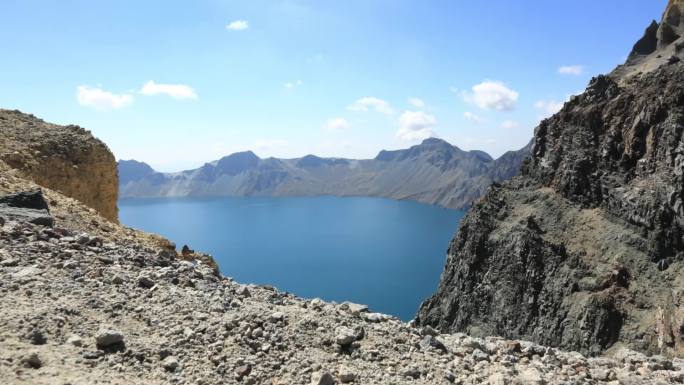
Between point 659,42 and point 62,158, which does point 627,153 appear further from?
point 62,158

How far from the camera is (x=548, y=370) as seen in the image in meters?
7.44

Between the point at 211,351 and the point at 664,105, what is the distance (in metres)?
72.9

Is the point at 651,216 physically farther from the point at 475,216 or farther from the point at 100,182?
the point at 100,182

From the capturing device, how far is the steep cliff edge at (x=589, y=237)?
178 feet

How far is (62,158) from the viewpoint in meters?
21.8

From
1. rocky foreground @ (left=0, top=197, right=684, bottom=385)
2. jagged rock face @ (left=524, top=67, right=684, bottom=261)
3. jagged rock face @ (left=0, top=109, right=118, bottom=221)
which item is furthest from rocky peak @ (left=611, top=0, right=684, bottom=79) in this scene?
rocky foreground @ (left=0, top=197, right=684, bottom=385)

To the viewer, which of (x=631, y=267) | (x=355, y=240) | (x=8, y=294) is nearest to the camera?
(x=8, y=294)

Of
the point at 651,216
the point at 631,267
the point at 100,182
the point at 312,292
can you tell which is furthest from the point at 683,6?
the point at 100,182

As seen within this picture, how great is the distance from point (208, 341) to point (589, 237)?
6914 centimetres

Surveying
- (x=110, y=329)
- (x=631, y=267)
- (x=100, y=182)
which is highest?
(x=100, y=182)

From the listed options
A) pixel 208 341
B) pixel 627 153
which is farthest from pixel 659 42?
pixel 208 341

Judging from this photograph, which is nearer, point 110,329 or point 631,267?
point 110,329

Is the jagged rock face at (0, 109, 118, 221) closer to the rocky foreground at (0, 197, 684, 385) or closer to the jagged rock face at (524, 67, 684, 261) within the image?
the rocky foreground at (0, 197, 684, 385)

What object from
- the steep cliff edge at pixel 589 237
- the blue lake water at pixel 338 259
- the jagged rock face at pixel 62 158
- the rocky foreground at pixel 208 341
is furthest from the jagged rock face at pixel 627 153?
the rocky foreground at pixel 208 341
